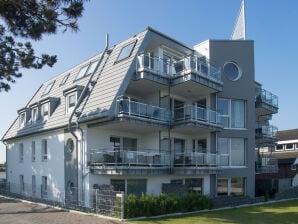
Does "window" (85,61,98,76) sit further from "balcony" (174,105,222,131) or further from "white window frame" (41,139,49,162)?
"balcony" (174,105,222,131)

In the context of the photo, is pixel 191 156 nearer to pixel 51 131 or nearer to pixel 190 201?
pixel 190 201

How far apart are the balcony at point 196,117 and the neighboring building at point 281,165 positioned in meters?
8.49

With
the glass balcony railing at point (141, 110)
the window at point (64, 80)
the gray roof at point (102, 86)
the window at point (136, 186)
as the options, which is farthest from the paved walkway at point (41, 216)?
the window at point (64, 80)

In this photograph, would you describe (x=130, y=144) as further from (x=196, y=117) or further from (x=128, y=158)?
(x=196, y=117)

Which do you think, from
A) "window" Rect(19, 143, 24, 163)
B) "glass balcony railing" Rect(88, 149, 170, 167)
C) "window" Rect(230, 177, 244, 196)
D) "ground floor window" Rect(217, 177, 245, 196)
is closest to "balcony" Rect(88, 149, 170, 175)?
"glass balcony railing" Rect(88, 149, 170, 167)

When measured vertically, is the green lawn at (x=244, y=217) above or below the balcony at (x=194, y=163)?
below

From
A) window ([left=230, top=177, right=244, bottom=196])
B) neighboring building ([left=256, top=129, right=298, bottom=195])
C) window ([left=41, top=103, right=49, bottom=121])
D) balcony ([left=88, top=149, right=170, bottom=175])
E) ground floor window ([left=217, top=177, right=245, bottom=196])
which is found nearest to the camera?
balcony ([left=88, top=149, right=170, bottom=175])

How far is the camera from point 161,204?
57.5 ft

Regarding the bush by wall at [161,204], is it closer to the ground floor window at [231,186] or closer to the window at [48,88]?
the ground floor window at [231,186]

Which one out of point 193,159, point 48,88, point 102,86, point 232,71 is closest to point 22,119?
point 48,88

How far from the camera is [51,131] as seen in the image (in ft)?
81.8

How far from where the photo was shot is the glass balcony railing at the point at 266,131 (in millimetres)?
29703

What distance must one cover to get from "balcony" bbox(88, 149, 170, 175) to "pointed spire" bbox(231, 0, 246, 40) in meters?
13.7

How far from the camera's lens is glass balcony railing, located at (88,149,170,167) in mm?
19594
